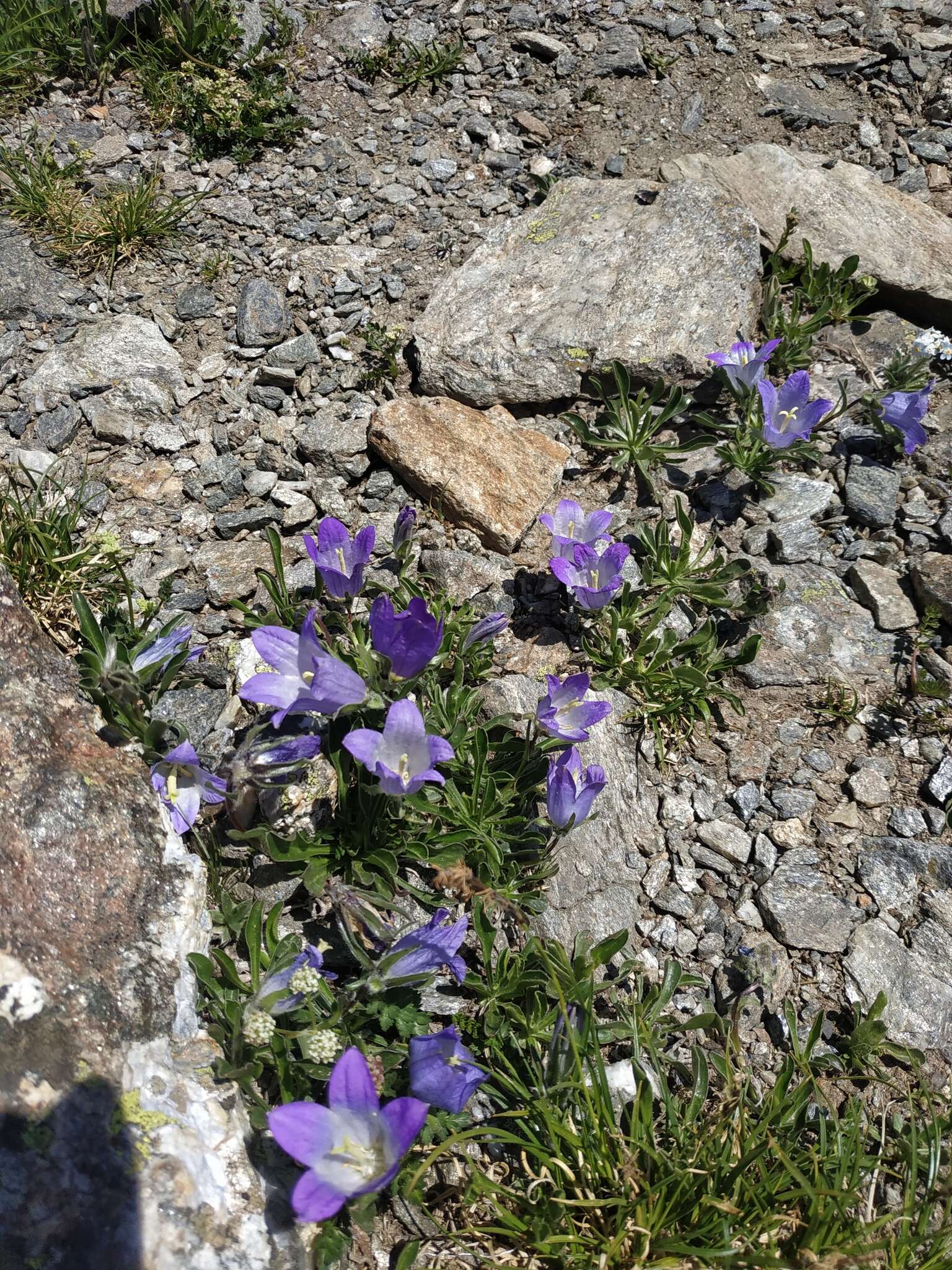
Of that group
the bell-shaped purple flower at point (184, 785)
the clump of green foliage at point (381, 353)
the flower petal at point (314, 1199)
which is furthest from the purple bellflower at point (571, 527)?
the flower petal at point (314, 1199)

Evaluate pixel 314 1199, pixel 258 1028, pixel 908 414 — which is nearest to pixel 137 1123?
pixel 258 1028

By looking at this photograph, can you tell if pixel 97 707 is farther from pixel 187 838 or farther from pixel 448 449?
pixel 448 449

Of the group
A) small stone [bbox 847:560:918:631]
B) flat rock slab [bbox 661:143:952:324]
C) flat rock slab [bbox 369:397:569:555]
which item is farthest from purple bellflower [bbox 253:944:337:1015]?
flat rock slab [bbox 661:143:952:324]

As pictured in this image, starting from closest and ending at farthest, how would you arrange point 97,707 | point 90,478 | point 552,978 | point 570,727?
point 552,978 → point 97,707 → point 570,727 → point 90,478

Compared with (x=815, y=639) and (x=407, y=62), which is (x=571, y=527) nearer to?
(x=815, y=639)

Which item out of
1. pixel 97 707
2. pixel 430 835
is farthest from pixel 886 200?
pixel 97 707

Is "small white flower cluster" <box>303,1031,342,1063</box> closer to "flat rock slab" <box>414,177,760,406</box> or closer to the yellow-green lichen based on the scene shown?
the yellow-green lichen

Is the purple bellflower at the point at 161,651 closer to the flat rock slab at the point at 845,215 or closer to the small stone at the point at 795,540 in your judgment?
the small stone at the point at 795,540
